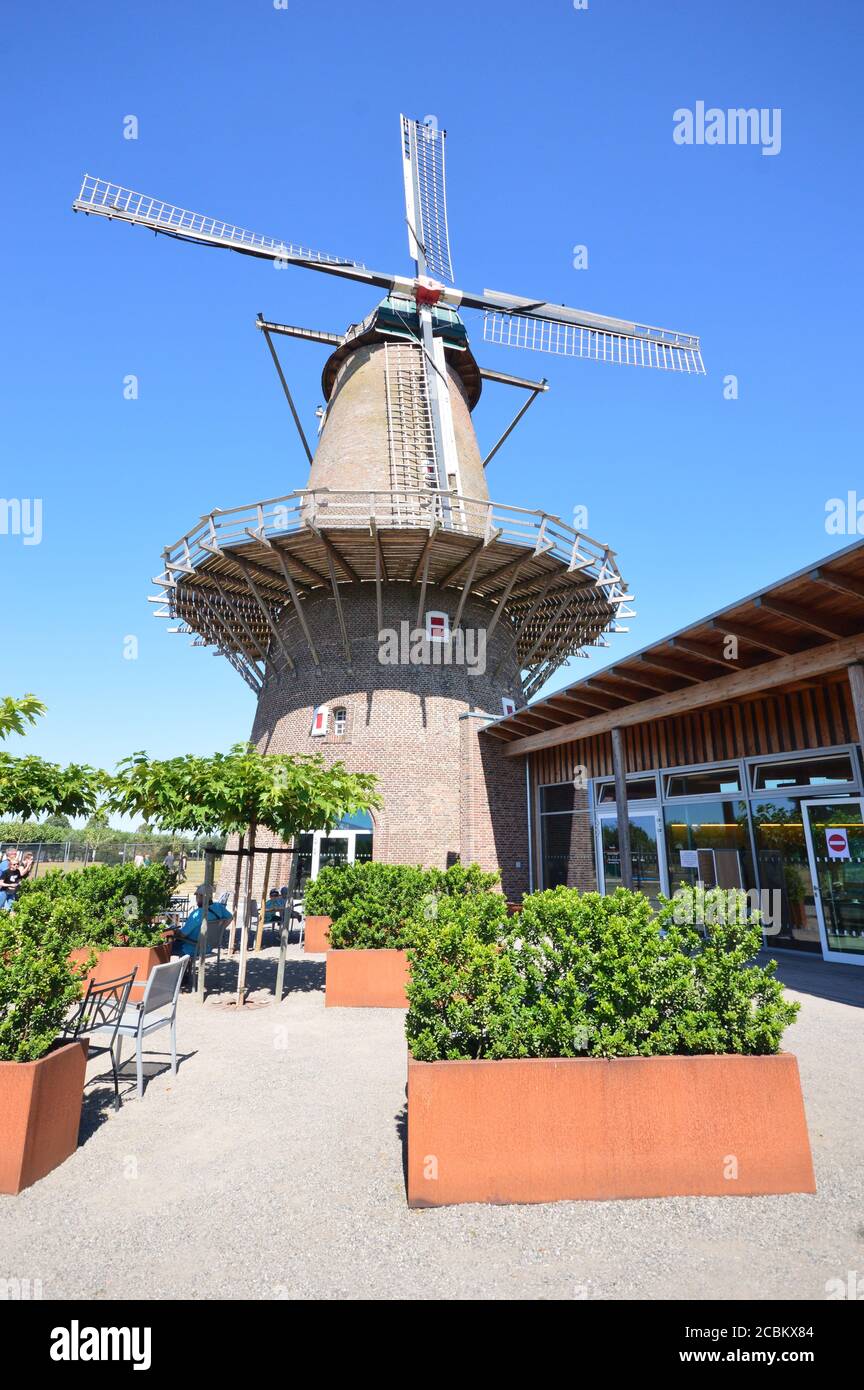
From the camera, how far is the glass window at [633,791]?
42.7ft

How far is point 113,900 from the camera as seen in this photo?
9.58 m

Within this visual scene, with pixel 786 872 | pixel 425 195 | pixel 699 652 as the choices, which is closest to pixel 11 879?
pixel 699 652

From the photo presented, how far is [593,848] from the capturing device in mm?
14727

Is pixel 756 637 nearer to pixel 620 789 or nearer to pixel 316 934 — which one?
pixel 620 789

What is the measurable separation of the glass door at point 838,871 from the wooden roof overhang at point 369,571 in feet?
29.2

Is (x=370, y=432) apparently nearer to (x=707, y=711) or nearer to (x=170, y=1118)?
(x=707, y=711)

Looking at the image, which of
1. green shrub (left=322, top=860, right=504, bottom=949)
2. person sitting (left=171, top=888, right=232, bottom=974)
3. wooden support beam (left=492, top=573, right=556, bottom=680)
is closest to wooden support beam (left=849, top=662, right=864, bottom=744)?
green shrub (left=322, top=860, right=504, bottom=949)

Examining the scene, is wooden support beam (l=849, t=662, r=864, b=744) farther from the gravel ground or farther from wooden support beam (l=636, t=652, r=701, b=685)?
the gravel ground

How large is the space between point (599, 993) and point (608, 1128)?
725 mm

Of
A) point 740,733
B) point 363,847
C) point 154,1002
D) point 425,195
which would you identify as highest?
point 425,195

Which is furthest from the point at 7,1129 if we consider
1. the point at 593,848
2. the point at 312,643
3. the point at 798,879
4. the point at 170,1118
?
the point at 312,643

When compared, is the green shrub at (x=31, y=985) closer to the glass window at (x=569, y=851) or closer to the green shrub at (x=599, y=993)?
the green shrub at (x=599, y=993)

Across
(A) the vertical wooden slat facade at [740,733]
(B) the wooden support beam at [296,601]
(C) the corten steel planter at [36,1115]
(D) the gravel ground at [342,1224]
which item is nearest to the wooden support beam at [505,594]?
(A) the vertical wooden slat facade at [740,733]

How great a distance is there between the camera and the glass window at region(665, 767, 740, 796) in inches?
445
